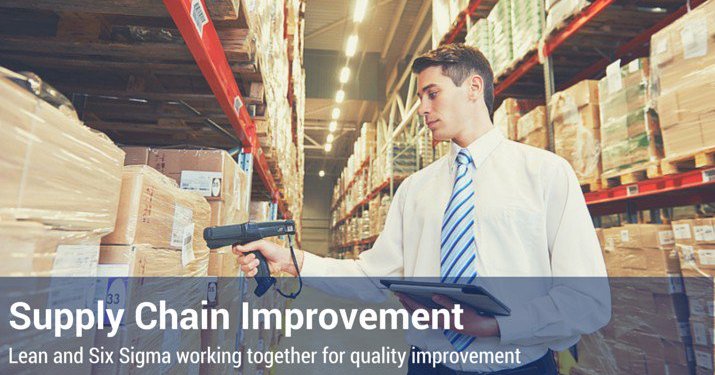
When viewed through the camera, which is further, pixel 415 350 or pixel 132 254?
pixel 415 350

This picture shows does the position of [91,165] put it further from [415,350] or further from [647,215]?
[647,215]

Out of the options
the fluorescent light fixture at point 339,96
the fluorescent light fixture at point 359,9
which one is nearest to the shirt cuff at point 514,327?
the fluorescent light fixture at point 359,9

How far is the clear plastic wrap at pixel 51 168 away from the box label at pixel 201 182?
3.26 ft

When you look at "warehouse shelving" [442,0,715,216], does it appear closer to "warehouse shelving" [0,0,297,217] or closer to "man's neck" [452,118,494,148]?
"man's neck" [452,118,494,148]

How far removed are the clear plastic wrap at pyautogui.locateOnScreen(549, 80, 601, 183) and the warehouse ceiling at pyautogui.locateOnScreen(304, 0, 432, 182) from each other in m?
6.29

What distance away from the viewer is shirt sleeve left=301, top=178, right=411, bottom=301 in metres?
1.86

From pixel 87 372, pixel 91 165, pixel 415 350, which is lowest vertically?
pixel 415 350

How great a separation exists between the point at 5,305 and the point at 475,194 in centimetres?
148

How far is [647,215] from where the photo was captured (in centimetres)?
489

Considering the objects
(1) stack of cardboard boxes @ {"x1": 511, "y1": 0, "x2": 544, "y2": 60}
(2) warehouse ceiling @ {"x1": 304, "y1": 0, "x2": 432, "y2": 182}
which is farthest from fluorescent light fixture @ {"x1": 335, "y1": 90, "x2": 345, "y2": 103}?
(1) stack of cardboard boxes @ {"x1": 511, "y1": 0, "x2": 544, "y2": 60}

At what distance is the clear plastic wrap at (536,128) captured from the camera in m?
3.48

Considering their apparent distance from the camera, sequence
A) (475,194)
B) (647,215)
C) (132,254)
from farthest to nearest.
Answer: (647,215)
(475,194)
(132,254)

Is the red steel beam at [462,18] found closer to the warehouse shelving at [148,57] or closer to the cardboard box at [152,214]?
the warehouse shelving at [148,57]

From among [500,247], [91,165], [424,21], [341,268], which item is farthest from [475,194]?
[424,21]
